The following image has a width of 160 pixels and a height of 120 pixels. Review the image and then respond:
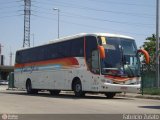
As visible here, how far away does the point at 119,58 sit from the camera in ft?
84.7

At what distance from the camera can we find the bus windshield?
25656mm

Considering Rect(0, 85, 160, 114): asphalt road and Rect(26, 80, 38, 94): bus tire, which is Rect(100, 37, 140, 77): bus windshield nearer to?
Rect(0, 85, 160, 114): asphalt road

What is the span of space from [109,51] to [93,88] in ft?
7.60

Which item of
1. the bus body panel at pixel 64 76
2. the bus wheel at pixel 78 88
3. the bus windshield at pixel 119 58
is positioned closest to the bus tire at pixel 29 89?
the bus body panel at pixel 64 76

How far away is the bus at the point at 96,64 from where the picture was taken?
2567 centimetres

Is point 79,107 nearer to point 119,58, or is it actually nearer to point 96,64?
point 96,64

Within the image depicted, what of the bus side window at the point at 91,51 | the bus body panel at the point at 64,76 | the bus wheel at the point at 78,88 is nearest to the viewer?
the bus body panel at the point at 64,76

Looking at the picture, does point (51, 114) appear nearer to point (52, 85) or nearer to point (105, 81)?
point (105, 81)

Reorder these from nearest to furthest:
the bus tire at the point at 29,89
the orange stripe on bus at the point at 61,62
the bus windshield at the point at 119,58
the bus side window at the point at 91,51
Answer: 1. the bus windshield at the point at 119,58
2. the bus side window at the point at 91,51
3. the orange stripe on bus at the point at 61,62
4. the bus tire at the point at 29,89

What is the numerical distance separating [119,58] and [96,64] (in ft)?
4.33

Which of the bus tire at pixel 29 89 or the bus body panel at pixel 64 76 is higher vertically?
the bus body panel at pixel 64 76

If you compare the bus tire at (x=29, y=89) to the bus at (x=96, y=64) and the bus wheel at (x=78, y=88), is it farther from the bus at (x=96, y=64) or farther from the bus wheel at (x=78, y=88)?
the bus wheel at (x=78, y=88)

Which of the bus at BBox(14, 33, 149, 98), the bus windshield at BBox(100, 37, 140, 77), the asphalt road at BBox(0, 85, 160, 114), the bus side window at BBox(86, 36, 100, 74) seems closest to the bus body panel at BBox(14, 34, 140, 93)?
the bus at BBox(14, 33, 149, 98)

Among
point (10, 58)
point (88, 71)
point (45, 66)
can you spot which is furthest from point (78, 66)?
point (10, 58)
